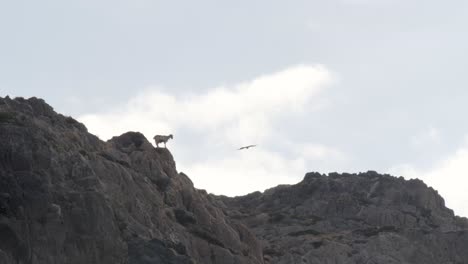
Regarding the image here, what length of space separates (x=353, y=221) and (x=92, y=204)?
187 feet

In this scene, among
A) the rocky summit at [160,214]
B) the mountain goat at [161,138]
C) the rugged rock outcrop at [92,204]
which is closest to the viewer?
the rugged rock outcrop at [92,204]

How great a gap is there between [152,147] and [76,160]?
20055 millimetres

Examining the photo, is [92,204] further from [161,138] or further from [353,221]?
[353,221]

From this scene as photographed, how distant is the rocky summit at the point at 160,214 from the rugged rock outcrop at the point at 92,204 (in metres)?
0.11

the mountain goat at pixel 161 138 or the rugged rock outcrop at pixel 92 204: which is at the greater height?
the mountain goat at pixel 161 138

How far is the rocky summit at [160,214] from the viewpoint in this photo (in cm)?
7100

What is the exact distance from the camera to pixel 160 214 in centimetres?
8562

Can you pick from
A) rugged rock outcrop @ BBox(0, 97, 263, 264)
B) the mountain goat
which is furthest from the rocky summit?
the mountain goat

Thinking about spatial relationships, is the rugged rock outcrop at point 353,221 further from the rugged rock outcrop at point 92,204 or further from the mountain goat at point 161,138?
the mountain goat at point 161,138

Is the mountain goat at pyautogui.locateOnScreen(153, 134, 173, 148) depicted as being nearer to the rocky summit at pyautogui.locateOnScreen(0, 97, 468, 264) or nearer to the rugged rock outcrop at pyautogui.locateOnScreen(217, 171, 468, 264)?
the rocky summit at pyautogui.locateOnScreen(0, 97, 468, 264)

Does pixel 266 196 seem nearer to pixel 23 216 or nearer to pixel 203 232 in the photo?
pixel 203 232

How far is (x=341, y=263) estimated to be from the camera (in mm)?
104062

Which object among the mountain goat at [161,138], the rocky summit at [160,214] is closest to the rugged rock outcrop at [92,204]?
the rocky summit at [160,214]

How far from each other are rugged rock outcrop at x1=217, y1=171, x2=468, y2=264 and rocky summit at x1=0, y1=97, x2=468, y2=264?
0.17m
